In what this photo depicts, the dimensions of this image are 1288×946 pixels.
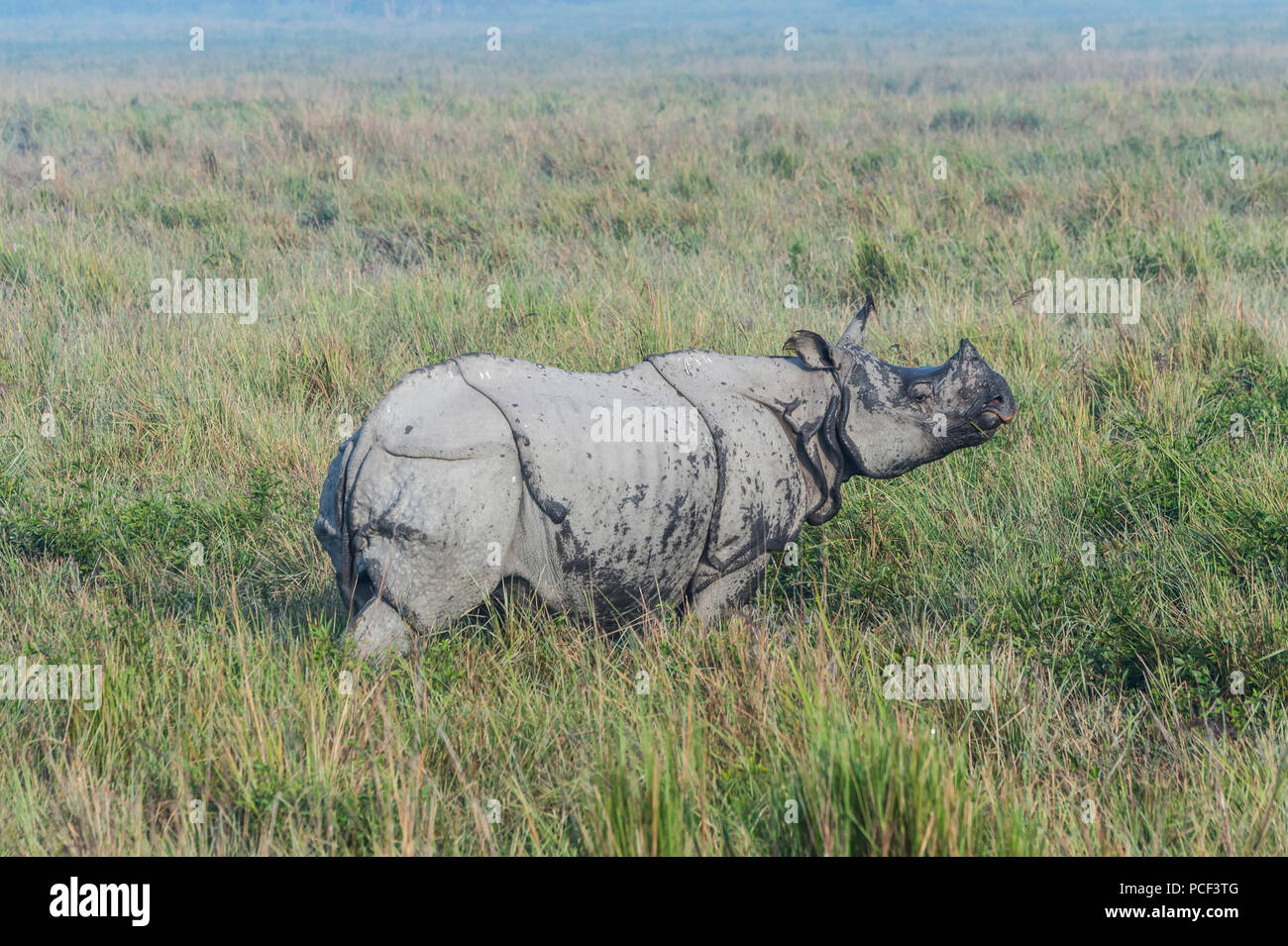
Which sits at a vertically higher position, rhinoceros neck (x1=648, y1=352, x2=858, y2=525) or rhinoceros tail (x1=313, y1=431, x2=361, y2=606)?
rhinoceros neck (x1=648, y1=352, x2=858, y2=525)

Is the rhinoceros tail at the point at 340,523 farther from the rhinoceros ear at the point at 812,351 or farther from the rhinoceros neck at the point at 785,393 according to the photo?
the rhinoceros ear at the point at 812,351

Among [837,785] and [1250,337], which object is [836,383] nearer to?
[837,785]

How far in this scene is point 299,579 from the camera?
4066 millimetres

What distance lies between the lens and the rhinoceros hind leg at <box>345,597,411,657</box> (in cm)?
291

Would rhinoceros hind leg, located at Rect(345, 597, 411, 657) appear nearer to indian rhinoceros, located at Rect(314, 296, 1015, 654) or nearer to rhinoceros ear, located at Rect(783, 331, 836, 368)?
indian rhinoceros, located at Rect(314, 296, 1015, 654)

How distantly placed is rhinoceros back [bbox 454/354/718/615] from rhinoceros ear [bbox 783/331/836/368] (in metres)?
0.40

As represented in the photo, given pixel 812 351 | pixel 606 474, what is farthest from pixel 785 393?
pixel 606 474

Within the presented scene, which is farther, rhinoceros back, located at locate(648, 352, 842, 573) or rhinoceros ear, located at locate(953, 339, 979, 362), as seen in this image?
rhinoceros ear, located at locate(953, 339, 979, 362)

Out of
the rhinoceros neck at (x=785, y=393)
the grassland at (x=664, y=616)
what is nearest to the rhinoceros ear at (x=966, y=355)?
the rhinoceros neck at (x=785, y=393)

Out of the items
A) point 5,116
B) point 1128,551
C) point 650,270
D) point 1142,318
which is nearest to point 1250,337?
point 1142,318

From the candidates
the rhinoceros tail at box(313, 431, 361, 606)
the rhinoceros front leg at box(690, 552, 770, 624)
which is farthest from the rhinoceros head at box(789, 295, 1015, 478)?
the rhinoceros tail at box(313, 431, 361, 606)

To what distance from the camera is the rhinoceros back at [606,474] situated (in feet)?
9.64

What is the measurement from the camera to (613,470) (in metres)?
2.99

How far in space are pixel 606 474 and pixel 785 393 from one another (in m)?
0.67
